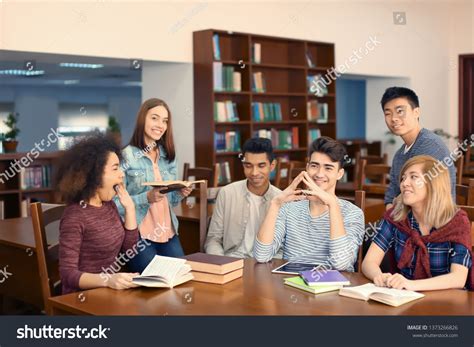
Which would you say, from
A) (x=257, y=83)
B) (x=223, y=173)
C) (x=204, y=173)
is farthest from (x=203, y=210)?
(x=257, y=83)

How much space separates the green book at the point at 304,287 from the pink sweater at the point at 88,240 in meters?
0.76

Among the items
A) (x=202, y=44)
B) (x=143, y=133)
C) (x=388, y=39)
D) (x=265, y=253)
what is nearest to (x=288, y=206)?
(x=265, y=253)

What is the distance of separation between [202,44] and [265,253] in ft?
14.6

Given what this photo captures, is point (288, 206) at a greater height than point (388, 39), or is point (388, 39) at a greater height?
point (388, 39)

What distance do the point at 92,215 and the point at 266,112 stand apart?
524 cm

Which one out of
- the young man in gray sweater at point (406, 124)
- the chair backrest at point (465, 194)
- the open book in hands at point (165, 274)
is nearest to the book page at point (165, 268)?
the open book in hands at point (165, 274)

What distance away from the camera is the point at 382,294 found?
2.09 metres

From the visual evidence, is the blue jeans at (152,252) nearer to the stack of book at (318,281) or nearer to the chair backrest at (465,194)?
the stack of book at (318,281)

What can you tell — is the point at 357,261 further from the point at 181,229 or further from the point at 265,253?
the point at 181,229

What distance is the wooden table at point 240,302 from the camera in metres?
2.00

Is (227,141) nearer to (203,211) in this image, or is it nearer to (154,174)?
(154,174)

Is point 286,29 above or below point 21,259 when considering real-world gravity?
above

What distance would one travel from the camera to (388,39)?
948cm

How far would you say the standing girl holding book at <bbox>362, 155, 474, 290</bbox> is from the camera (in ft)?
7.64
